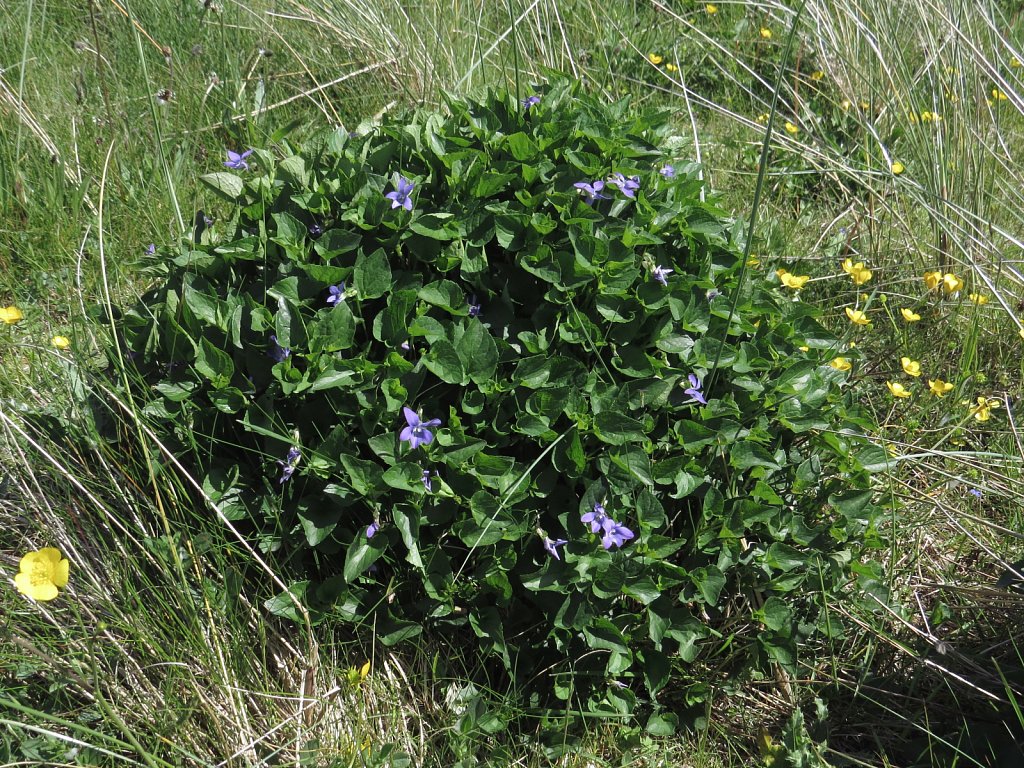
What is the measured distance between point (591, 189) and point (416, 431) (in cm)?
61

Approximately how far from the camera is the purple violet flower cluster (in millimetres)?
1672

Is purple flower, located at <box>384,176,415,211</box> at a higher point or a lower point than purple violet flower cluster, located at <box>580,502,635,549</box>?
higher

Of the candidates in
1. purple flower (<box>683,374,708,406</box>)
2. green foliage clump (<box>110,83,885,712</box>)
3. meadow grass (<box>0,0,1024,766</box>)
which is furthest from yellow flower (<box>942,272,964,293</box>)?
purple flower (<box>683,374,708,406</box>)

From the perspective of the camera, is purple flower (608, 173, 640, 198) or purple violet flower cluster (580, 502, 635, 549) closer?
purple violet flower cluster (580, 502, 635, 549)

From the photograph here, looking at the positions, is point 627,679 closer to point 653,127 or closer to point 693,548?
point 693,548

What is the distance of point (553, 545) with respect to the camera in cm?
173

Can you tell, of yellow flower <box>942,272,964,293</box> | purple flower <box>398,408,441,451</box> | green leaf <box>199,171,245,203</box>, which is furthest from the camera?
yellow flower <box>942,272,964,293</box>

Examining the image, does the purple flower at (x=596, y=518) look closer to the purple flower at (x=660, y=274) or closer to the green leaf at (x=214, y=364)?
the purple flower at (x=660, y=274)

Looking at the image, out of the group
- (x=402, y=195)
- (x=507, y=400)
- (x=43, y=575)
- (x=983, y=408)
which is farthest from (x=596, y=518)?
(x=983, y=408)

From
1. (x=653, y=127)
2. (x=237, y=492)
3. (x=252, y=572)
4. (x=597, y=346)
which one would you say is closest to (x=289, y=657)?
(x=252, y=572)

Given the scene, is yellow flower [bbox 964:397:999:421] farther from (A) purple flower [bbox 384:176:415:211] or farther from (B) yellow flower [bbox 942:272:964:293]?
(A) purple flower [bbox 384:176:415:211]

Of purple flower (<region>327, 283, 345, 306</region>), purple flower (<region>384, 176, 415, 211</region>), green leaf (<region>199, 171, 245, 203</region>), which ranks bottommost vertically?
purple flower (<region>327, 283, 345, 306</region>)

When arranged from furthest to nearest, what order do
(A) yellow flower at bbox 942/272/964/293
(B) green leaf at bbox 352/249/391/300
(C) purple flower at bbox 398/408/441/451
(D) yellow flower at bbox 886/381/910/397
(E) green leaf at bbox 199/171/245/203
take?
(A) yellow flower at bbox 942/272/964/293
(D) yellow flower at bbox 886/381/910/397
(E) green leaf at bbox 199/171/245/203
(B) green leaf at bbox 352/249/391/300
(C) purple flower at bbox 398/408/441/451

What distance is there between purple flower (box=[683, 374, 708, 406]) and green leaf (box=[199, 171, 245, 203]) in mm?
1056
